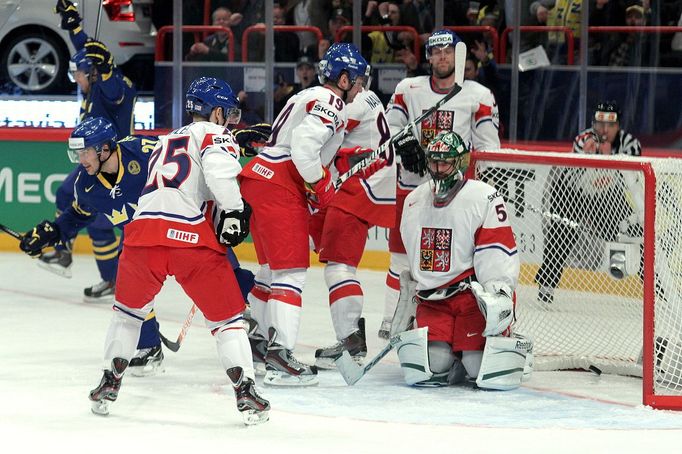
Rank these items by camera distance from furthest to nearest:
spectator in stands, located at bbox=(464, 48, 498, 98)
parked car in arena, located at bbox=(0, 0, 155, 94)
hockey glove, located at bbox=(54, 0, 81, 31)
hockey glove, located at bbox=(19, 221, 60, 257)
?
parked car in arena, located at bbox=(0, 0, 155, 94) < spectator in stands, located at bbox=(464, 48, 498, 98) < hockey glove, located at bbox=(54, 0, 81, 31) < hockey glove, located at bbox=(19, 221, 60, 257)

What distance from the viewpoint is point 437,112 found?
6.02 metres

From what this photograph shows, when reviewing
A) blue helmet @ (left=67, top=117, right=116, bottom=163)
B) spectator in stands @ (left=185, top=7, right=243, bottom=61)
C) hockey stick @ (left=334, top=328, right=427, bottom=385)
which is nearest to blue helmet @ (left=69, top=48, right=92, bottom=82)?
spectator in stands @ (left=185, top=7, right=243, bottom=61)

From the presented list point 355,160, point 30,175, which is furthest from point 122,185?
point 30,175

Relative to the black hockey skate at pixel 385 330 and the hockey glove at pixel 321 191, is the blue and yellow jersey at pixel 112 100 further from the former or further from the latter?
the hockey glove at pixel 321 191

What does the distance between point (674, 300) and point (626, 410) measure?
0.44m

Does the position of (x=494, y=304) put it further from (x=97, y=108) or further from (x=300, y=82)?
(x=300, y=82)

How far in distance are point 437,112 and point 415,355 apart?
1.37 meters

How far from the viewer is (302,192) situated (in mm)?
5137

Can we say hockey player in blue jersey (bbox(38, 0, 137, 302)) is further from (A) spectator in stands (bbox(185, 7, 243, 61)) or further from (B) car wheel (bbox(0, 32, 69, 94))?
(B) car wheel (bbox(0, 32, 69, 94))

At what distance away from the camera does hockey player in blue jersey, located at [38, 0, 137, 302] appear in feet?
22.8

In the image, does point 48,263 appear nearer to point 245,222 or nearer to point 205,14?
point 205,14

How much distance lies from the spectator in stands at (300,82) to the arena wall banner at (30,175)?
742 mm

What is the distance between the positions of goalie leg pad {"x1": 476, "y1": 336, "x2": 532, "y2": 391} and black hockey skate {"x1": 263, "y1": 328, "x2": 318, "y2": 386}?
0.61 metres

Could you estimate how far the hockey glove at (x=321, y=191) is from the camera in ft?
16.6
